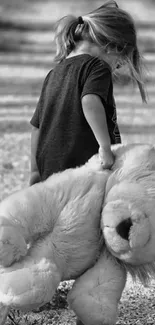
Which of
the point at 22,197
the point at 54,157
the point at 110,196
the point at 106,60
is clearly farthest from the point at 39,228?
the point at 106,60

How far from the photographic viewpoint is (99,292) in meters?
2.20

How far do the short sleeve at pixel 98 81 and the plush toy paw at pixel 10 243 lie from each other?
2.04 feet

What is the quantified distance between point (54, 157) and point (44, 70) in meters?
6.02


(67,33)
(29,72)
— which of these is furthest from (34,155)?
(29,72)

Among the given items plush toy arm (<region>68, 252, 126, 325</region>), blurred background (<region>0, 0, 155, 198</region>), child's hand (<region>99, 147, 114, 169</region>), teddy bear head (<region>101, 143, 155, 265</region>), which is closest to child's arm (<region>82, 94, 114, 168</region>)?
child's hand (<region>99, 147, 114, 169</region>)

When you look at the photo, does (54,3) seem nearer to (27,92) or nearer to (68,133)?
(27,92)

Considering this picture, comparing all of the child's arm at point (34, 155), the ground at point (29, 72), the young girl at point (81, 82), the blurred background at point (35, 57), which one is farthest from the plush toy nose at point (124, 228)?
the blurred background at point (35, 57)

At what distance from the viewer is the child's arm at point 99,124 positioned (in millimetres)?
2322

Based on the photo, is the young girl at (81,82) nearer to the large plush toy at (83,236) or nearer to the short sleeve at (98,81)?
the short sleeve at (98,81)

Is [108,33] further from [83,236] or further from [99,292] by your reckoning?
[99,292]

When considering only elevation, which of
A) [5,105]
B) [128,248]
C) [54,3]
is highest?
[128,248]

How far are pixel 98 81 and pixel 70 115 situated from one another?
0.22m

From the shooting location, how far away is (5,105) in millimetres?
7844

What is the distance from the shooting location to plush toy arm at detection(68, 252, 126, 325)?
2.18 meters
